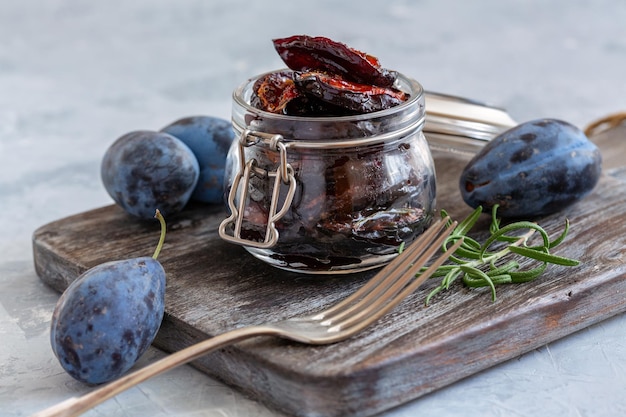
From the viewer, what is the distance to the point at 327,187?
1105mm

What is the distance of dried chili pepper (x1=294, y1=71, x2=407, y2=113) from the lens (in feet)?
3.62

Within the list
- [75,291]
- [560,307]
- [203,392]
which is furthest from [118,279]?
[560,307]

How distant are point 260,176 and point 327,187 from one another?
9cm

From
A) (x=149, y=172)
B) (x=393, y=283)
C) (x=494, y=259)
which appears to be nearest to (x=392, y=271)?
(x=393, y=283)

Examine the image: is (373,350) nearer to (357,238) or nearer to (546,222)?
(357,238)

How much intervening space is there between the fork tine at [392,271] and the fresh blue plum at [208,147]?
41 centimetres

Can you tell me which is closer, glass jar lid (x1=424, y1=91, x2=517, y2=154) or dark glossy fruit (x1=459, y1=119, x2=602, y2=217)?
dark glossy fruit (x1=459, y1=119, x2=602, y2=217)

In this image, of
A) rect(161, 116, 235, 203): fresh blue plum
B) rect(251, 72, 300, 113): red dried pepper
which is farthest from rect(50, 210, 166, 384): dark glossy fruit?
rect(161, 116, 235, 203): fresh blue plum

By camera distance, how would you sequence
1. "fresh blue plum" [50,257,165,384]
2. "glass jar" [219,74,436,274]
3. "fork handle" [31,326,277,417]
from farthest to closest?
"glass jar" [219,74,436,274], "fresh blue plum" [50,257,165,384], "fork handle" [31,326,277,417]

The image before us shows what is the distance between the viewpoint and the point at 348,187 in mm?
1107

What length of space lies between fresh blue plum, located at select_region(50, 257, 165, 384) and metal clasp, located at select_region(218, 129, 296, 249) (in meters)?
0.15

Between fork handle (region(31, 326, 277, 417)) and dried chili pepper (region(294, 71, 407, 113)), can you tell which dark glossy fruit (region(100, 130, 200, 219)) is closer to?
dried chili pepper (region(294, 71, 407, 113))

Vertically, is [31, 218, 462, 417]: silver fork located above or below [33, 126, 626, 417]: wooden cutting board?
above

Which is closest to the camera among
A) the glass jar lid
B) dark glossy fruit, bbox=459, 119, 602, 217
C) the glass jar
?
the glass jar
